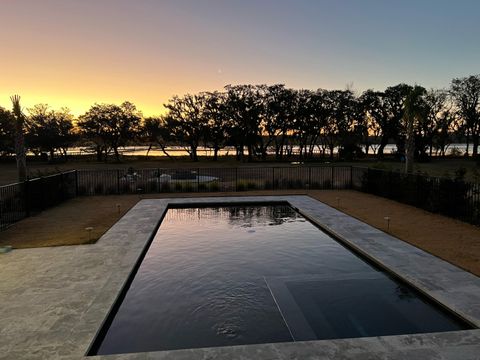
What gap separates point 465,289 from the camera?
579 centimetres

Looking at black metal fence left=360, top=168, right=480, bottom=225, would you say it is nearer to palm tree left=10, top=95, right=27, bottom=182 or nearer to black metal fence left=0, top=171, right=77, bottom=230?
black metal fence left=0, top=171, right=77, bottom=230

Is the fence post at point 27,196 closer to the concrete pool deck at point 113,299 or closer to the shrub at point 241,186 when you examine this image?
the concrete pool deck at point 113,299

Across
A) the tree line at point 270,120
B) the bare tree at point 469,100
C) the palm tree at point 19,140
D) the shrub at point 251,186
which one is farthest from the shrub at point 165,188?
the bare tree at point 469,100

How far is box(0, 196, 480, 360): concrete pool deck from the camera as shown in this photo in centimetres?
401

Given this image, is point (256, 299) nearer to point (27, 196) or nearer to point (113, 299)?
point (113, 299)

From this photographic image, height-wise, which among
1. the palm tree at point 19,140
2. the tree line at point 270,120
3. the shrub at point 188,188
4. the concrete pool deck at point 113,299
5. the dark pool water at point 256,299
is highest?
the tree line at point 270,120

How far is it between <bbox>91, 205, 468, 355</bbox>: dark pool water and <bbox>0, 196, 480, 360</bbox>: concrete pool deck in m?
0.30

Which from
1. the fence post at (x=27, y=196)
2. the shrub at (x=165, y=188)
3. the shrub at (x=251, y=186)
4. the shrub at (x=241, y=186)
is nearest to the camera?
the fence post at (x=27, y=196)

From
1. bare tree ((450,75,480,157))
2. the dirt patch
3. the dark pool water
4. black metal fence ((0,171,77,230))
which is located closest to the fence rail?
black metal fence ((0,171,77,230))

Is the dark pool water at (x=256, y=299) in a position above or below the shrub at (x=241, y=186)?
below

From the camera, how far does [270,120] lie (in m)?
50.4

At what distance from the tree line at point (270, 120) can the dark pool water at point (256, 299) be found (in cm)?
4069

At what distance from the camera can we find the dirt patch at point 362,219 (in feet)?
27.9

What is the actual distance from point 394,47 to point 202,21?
12.1 m
